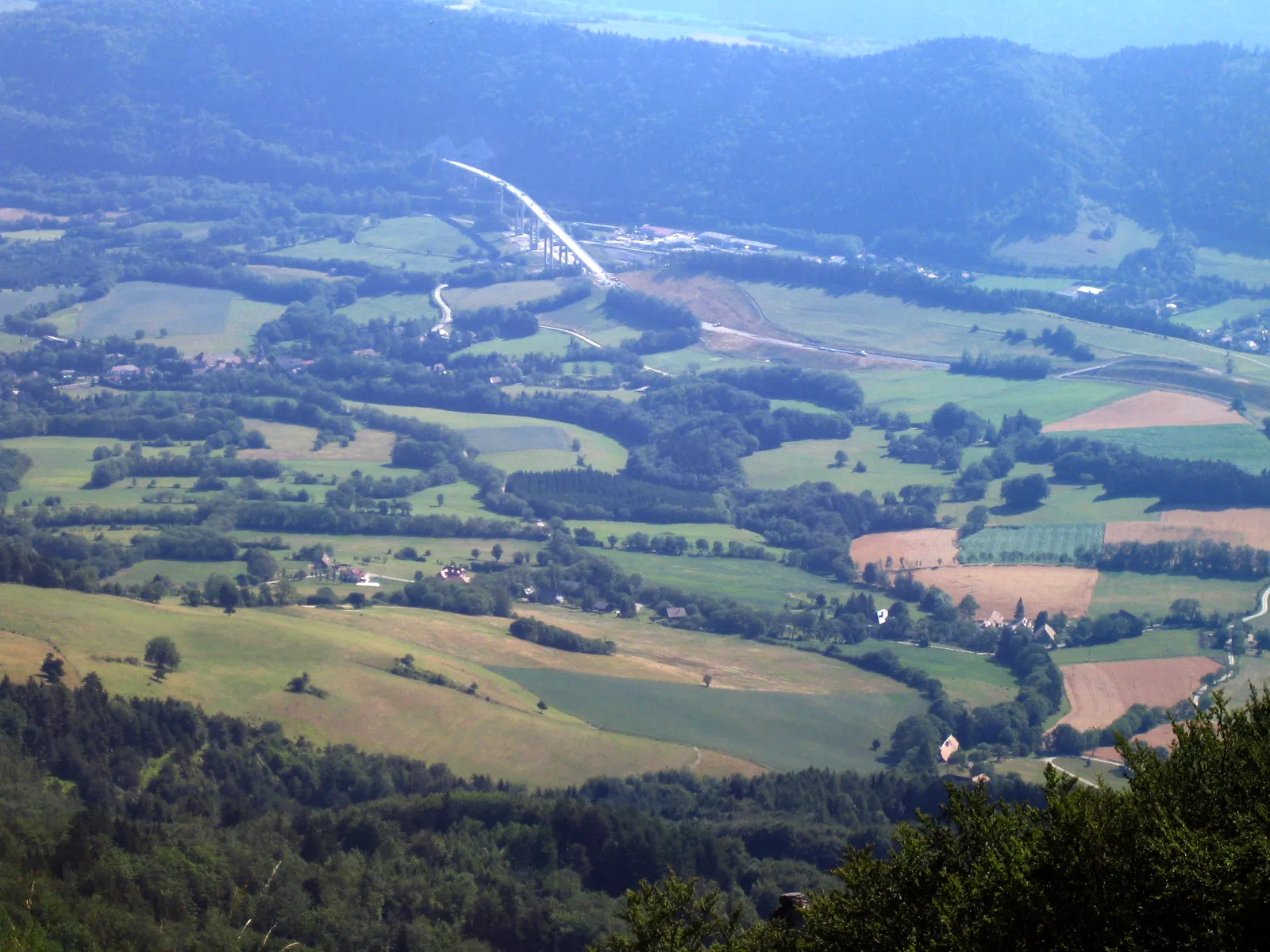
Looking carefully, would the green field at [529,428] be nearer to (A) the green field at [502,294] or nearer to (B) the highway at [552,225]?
(A) the green field at [502,294]

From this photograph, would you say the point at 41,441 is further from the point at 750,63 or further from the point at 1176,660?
the point at 750,63

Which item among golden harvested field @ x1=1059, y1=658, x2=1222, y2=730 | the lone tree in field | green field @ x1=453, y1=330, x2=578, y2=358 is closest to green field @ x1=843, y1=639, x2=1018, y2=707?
golden harvested field @ x1=1059, y1=658, x2=1222, y2=730

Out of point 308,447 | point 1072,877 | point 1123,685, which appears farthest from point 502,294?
point 1072,877

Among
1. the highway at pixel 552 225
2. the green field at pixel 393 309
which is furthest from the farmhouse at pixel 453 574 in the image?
the highway at pixel 552 225

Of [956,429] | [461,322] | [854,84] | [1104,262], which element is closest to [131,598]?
[956,429]

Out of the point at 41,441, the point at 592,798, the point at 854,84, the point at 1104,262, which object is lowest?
the point at 592,798
